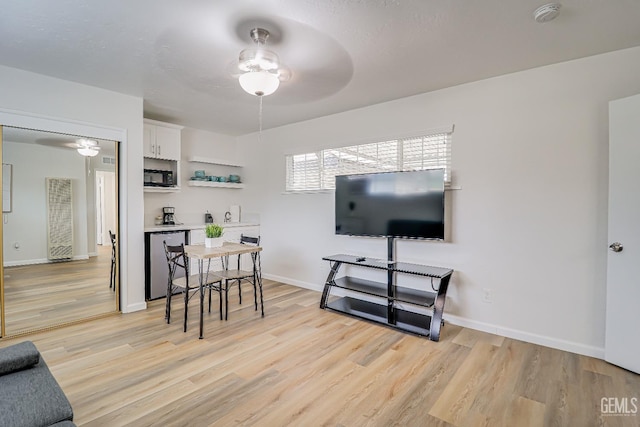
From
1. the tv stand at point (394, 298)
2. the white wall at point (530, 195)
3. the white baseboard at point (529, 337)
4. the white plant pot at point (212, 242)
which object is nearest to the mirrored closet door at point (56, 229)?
the white plant pot at point (212, 242)

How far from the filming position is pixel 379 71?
2.98 m

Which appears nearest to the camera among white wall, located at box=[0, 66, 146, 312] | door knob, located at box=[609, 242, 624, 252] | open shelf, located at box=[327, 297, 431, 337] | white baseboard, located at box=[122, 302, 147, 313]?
door knob, located at box=[609, 242, 624, 252]

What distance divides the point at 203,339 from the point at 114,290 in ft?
5.20

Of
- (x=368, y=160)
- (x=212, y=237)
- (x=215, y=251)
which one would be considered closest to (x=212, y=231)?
(x=212, y=237)

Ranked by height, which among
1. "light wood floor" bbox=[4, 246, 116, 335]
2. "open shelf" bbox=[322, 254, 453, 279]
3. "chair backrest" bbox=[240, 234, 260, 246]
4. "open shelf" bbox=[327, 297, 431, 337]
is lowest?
"open shelf" bbox=[327, 297, 431, 337]

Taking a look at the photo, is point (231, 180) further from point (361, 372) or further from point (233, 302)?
point (361, 372)

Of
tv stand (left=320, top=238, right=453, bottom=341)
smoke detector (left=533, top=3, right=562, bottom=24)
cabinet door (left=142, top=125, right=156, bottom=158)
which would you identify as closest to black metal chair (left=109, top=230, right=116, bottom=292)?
cabinet door (left=142, top=125, right=156, bottom=158)

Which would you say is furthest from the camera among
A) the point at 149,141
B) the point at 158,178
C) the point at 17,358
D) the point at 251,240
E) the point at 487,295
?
the point at 158,178

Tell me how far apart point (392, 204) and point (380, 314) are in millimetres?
1281

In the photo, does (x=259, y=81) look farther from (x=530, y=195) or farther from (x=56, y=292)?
(x=56, y=292)

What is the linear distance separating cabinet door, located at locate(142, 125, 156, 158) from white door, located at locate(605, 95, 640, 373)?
514 centimetres

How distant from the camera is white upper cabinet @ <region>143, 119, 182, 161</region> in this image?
4.39 meters

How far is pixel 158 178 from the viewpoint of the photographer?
4.78 m

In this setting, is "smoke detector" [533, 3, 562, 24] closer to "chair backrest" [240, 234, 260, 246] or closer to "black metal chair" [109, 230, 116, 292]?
"chair backrest" [240, 234, 260, 246]
